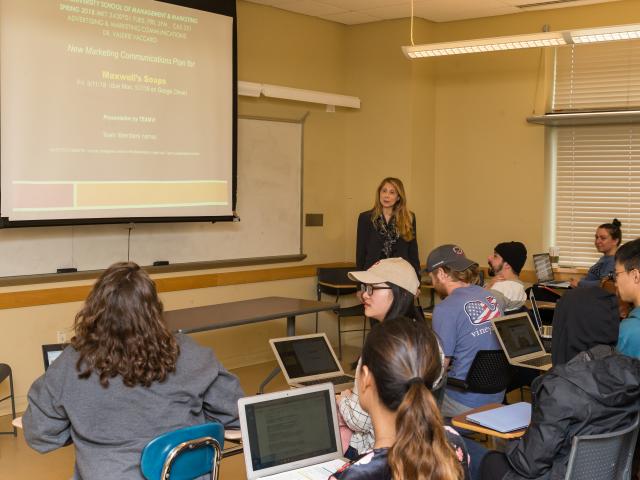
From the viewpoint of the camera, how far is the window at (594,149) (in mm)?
6812

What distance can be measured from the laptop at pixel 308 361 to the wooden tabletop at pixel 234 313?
52.0 inches

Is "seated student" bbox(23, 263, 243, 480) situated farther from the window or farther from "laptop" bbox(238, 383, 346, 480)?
the window

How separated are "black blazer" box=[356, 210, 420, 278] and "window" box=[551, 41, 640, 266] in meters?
1.47

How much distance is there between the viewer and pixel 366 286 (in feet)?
11.4

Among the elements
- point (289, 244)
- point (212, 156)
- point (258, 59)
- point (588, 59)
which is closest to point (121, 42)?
point (212, 156)

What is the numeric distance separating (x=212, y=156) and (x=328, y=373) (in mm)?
3145

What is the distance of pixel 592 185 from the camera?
7078mm

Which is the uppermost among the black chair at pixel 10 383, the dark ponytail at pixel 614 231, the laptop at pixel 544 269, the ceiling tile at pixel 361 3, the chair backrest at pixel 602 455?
the ceiling tile at pixel 361 3

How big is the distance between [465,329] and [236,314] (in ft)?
6.59

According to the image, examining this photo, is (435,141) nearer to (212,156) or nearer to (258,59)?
(258,59)

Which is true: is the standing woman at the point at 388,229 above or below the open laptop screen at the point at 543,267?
above

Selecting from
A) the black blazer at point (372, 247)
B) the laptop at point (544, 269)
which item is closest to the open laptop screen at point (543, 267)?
the laptop at point (544, 269)

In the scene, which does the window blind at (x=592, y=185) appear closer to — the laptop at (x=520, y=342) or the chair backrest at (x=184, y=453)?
the laptop at (x=520, y=342)

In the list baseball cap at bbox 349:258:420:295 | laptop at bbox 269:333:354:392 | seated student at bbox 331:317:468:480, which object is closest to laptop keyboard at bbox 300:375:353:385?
laptop at bbox 269:333:354:392
